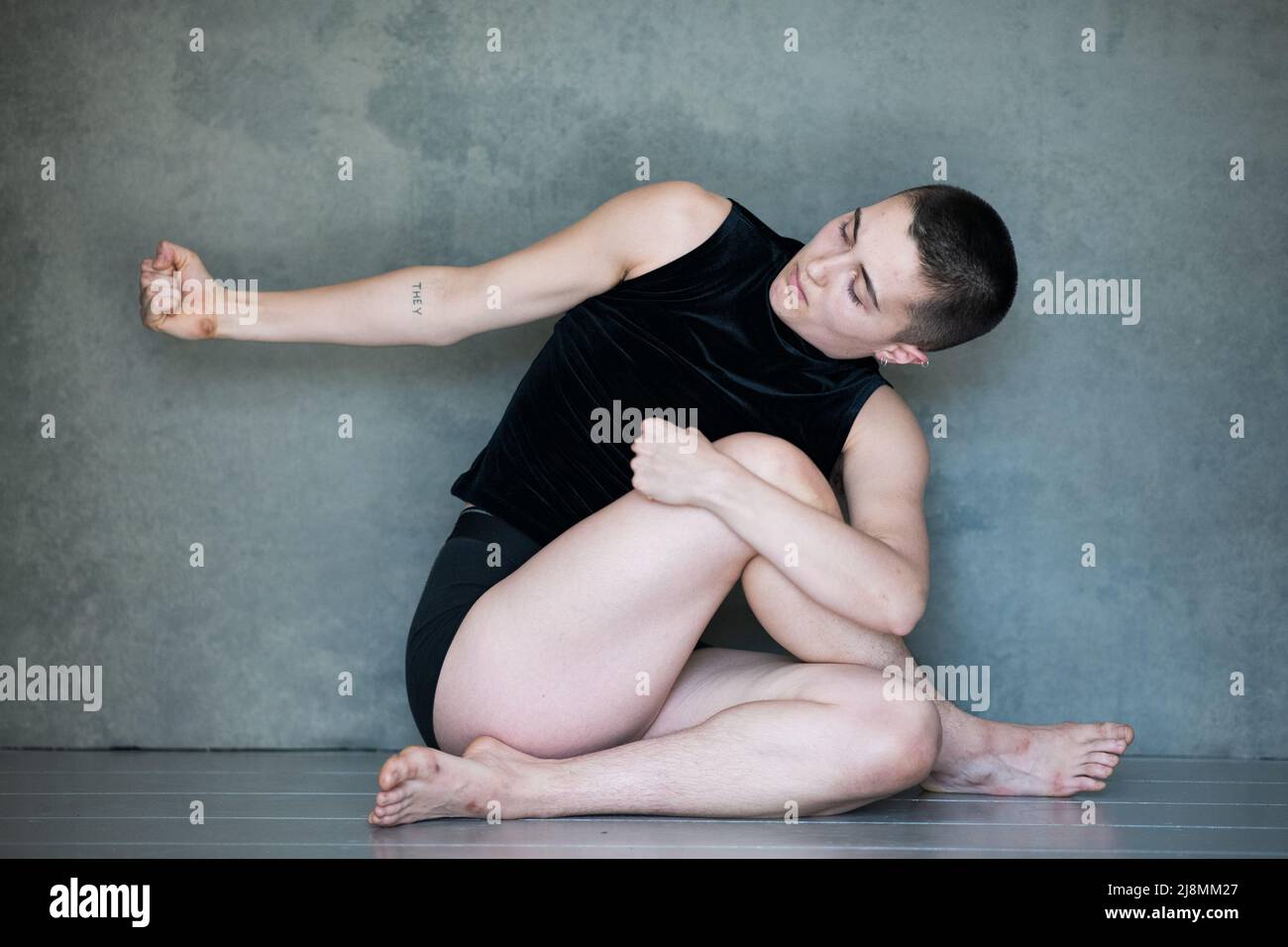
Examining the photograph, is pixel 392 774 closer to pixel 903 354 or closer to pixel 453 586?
pixel 453 586

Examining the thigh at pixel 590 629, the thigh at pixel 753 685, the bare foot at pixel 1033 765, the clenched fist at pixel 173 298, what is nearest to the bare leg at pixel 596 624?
the thigh at pixel 590 629

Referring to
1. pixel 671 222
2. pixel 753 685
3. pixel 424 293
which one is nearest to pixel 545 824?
pixel 753 685

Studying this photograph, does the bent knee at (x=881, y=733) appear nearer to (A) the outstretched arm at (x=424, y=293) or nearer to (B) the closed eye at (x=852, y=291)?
Answer: (B) the closed eye at (x=852, y=291)

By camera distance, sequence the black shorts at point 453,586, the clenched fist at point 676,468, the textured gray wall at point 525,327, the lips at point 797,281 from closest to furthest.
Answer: the clenched fist at point 676,468 → the black shorts at point 453,586 → the lips at point 797,281 → the textured gray wall at point 525,327

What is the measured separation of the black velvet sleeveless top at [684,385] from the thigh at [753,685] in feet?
1.01

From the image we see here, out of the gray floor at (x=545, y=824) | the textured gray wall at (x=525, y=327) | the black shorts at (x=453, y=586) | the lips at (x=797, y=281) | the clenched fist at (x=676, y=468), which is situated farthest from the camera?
the textured gray wall at (x=525, y=327)

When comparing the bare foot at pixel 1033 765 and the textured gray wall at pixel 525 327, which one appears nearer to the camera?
the bare foot at pixel 1033 765

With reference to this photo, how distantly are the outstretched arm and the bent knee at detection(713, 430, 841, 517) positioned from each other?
447mm

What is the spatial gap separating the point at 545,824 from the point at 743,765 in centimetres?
27

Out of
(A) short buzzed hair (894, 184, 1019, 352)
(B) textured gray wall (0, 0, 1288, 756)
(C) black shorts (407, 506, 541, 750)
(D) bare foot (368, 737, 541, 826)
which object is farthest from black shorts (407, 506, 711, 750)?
(A) short buzzed hair (894, 184, 1019, 352)

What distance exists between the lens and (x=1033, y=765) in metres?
1.92

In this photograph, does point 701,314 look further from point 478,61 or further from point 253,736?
point 253,736

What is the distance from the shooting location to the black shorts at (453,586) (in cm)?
174

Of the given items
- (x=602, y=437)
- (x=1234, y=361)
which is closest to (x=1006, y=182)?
(x=1234, y=361)
